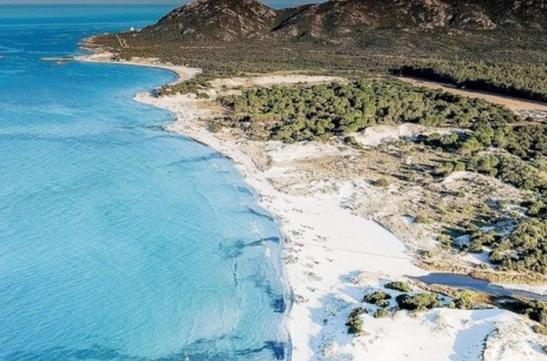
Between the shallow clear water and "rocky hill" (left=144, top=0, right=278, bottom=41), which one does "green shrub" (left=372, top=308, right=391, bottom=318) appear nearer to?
the shallow clear water

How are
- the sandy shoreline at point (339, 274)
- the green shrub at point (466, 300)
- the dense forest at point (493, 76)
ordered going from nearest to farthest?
1. the sandy shoreline at point (339, 274)
2. the green shrub at point (466, 300)
3. the dense forest at point (493, 76)

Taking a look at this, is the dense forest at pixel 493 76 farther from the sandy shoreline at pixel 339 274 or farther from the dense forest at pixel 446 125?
the sandy shoreline at pixel 339 274

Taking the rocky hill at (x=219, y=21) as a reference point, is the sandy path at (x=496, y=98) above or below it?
below

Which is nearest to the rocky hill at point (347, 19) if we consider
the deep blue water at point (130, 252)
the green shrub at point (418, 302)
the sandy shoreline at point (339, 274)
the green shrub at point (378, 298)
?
the deep blue water at point (130, 252)

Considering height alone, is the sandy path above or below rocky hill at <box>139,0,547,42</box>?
below

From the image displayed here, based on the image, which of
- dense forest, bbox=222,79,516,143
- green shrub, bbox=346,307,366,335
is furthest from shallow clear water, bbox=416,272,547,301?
dense forest, bbox=222,79,516,143

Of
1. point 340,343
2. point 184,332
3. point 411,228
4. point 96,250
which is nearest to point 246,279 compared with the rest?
point 184,332

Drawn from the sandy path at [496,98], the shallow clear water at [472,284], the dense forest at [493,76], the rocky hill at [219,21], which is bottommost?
the shallow clear water at [472,284]

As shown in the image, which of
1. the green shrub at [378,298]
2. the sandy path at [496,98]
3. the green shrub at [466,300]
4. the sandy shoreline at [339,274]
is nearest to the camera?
the sandy shoreline at [339,274]

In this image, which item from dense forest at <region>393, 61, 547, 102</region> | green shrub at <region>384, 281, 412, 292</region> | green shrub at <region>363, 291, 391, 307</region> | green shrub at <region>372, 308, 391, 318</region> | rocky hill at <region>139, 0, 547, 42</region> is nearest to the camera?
Result: green shrub at <region>372, 308, 391, 318</region>
